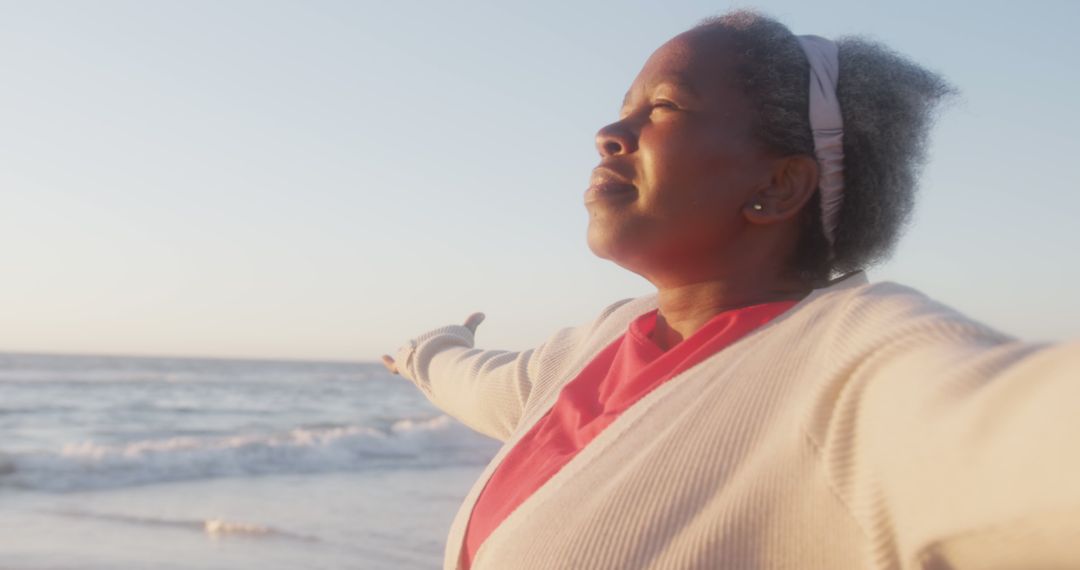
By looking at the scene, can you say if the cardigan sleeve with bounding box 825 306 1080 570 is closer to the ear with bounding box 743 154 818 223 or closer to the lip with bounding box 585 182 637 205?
the ear with bounding box 743 154 818 223

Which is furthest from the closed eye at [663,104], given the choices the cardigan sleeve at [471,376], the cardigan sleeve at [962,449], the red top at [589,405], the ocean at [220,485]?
the ocean at [220,485]

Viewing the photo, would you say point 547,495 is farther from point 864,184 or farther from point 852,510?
point 864,184

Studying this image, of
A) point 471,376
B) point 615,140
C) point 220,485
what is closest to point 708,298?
point 615,140

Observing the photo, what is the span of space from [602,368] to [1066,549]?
3.73 feet

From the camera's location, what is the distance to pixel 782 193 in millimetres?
1729

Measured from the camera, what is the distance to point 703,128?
172 cm

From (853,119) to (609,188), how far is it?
1.36 ft

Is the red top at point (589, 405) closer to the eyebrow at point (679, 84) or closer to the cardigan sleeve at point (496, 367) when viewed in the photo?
the cardigan sleeve at point (496, 367)

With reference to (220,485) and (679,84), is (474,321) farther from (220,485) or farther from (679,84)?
(220,485)

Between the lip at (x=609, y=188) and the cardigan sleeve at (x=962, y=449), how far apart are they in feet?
Answer: 2.53

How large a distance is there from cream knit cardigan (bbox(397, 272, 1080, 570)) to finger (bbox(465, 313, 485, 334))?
4.02 feet

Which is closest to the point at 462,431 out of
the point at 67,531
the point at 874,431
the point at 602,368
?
the point at 67,531

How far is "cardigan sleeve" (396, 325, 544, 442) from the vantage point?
227 centimetres

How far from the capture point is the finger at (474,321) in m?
2.99
